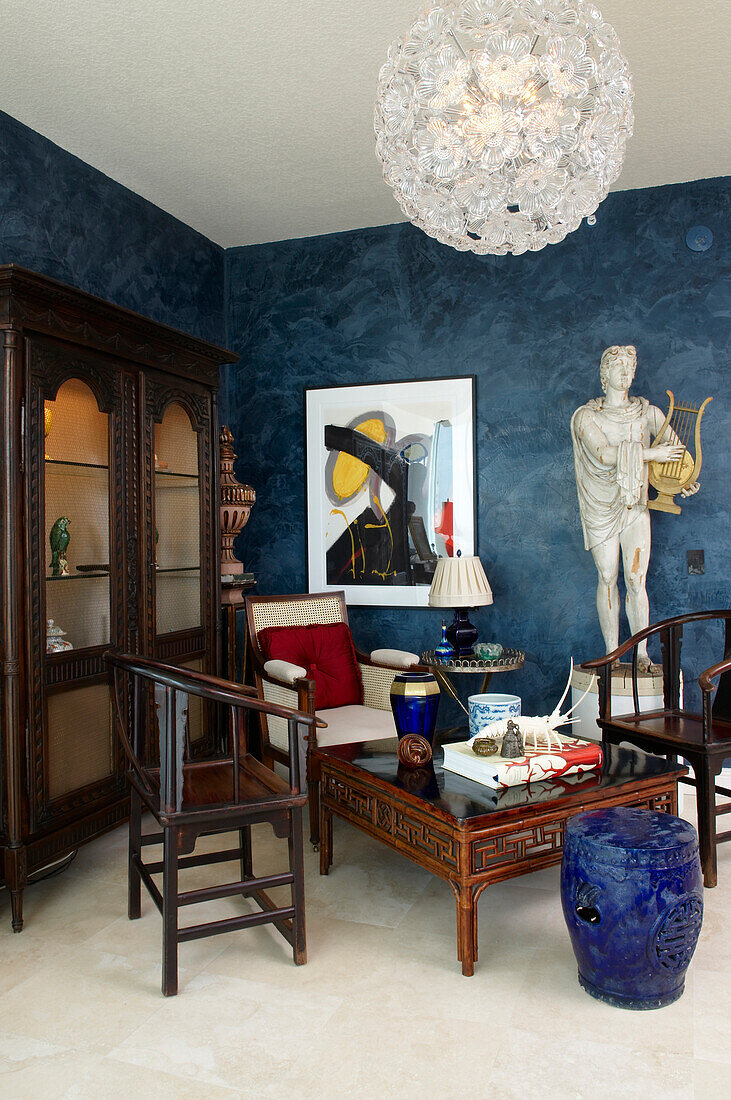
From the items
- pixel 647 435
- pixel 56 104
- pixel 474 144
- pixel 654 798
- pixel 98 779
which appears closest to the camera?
pixel 474 144

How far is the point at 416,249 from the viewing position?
181 inches

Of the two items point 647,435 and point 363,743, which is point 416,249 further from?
point 363,743

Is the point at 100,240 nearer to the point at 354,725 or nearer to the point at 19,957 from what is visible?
the point at 354,725

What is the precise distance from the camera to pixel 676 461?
3.93m

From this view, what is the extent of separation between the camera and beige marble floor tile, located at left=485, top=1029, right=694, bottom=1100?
5.99ft

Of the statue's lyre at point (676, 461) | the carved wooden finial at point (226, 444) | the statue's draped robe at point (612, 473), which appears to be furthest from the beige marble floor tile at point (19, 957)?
the statue's lyre at point (676, 461)

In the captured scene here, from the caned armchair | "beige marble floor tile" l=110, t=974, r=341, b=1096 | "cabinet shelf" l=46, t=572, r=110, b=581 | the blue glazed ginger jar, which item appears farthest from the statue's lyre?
"beige marble floor tile" l=110, t=974, r=341, b=1096

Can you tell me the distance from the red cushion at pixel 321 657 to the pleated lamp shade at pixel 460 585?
1.78 feet

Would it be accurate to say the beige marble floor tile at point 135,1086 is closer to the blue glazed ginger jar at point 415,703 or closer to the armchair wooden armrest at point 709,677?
the blue glazed ginger jar at point 415,703

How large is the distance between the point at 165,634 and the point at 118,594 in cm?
37

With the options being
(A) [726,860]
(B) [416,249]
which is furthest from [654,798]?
(B) [416,249]

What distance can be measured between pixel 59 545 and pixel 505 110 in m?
2.03

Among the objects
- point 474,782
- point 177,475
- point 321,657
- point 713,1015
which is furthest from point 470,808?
point 177,475

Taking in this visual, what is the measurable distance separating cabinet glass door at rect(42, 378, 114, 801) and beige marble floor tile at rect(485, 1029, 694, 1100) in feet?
5.71
